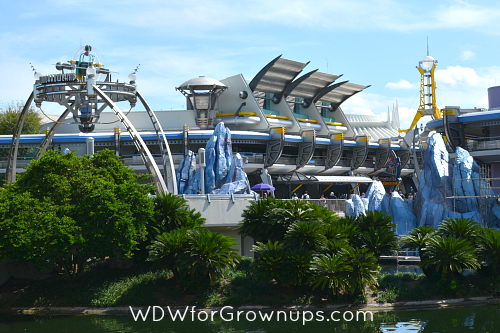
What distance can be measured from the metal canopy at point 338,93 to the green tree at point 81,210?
53.2 meters

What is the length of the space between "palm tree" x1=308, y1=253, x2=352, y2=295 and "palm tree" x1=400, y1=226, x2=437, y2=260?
16.0 feet

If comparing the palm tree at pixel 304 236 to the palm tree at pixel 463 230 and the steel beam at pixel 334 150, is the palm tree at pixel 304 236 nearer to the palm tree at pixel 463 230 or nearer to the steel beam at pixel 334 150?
the palm tree at pixel 463 230

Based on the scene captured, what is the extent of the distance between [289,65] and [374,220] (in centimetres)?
4407

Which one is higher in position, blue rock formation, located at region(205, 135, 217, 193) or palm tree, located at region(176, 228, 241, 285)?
blue rock formation, located at region(205, 135, 217, 193)

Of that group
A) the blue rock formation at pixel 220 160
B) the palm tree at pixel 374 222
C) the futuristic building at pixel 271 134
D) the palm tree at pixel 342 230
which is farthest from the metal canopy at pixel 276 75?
the palm tree at pixel 342 230

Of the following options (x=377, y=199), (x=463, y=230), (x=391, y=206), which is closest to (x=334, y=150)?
(x=377, y=199)

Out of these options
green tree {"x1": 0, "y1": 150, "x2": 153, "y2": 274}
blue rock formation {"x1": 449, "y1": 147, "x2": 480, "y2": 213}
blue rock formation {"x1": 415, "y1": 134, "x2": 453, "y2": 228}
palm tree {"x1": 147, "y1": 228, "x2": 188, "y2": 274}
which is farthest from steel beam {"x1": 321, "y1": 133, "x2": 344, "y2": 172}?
palm tree {"x1": 147, "y1": 228, "x2": 188, "y2": 274}

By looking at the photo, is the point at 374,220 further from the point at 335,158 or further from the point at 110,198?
the point at 335,158

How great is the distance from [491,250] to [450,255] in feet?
7.36

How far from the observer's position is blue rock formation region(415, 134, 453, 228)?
4456 cm

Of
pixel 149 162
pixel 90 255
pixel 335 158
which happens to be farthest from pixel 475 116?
pixel 90 255

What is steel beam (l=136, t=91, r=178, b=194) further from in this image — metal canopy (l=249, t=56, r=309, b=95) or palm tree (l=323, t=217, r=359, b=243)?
metal canopy (l=249, t=56, r=309, b=95)

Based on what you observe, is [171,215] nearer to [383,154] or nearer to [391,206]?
[391,206]

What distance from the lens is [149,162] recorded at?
37.3 meters
